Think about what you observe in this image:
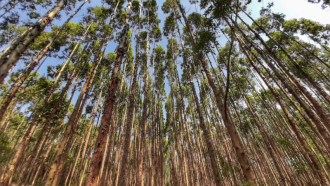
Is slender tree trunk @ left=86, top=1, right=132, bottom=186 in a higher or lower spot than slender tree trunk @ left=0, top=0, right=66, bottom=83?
lower

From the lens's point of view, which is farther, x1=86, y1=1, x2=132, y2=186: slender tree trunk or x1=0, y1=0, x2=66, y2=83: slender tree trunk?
x1=0, y1=0, x2=66, y2=83: slender tree trunk

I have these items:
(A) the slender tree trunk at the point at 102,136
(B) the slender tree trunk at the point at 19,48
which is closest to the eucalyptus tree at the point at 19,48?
(B) the slender tree trunk at the point at 19,48

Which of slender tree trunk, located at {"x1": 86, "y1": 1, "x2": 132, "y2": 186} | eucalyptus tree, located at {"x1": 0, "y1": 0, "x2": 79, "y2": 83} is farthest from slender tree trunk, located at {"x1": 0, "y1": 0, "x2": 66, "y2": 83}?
slender tree trunk, located at {"x1": 86, "y1": 1, "x2": 132, "y2": 186}

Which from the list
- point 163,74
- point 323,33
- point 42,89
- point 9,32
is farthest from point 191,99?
point 9,32

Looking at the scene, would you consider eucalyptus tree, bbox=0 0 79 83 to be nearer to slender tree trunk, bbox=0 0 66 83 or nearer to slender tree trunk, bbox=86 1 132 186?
slender tree trunk, bbox=0 0 66 83

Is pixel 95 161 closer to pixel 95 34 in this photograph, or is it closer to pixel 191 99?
pixel 95 34

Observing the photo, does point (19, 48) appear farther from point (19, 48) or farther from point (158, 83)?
point (158, 83)

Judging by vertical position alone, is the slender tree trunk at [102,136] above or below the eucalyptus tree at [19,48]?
below

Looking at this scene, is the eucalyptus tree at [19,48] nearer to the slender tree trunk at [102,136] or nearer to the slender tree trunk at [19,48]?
the slender tree trunk at [19,48]

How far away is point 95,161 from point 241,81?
16.0 meters

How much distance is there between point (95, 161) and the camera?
2824 millimetres

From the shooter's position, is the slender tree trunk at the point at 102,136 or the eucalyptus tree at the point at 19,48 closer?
the slender tree trunk at the point at 102,136

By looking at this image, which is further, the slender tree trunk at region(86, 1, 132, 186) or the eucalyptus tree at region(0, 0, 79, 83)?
the eucalyptus tree at region(0, 0, 79, 83)

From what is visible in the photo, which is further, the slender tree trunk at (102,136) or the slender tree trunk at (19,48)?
the slender tree trunk at (19,48)
